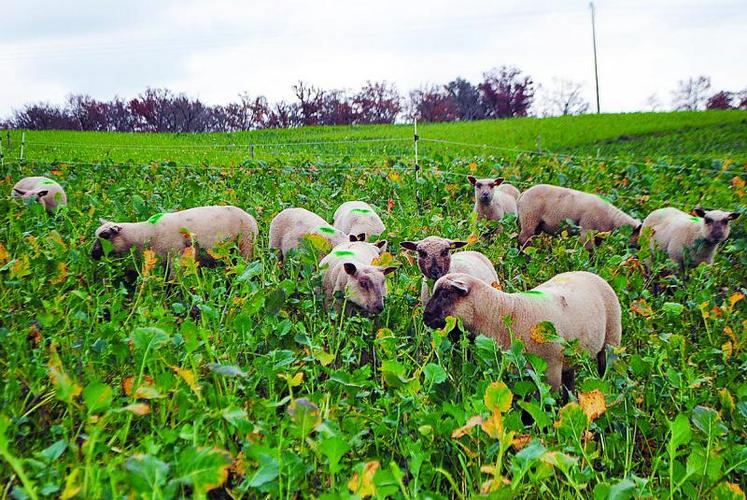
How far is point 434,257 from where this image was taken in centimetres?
546

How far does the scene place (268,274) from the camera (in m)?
5.69

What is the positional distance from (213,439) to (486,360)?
1.62 m

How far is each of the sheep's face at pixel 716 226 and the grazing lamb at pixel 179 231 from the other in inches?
225

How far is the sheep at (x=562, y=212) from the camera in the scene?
338 inches

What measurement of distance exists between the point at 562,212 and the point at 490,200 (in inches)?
43.8

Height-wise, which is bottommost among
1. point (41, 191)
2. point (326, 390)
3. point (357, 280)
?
point (326, 390)

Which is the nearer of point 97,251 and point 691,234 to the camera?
point 97,251

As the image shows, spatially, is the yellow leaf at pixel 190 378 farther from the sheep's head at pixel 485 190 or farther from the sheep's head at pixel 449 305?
the sheep's head at pixel 485 190

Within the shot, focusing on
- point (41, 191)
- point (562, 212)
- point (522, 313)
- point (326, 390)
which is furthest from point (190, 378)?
point (562, 212)

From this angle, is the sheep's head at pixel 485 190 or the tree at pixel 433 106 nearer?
the sheep's head at pixel 485 190

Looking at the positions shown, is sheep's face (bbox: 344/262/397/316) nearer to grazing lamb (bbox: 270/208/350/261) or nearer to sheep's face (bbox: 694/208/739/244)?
grazing lamb (bbox: 270/208/350/261)

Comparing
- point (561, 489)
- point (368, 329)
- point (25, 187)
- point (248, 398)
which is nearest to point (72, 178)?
point (25, 187)

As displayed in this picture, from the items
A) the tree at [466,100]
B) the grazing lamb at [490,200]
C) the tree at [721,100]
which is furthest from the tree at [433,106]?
the grazing lamb at [490,200]

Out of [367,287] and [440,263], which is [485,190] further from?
[367,287]
